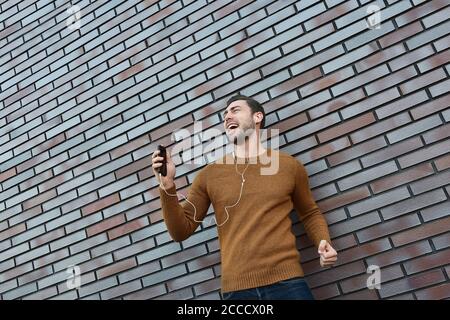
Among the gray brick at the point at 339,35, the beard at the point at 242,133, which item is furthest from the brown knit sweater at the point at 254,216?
the gray brick at the point at 339,35

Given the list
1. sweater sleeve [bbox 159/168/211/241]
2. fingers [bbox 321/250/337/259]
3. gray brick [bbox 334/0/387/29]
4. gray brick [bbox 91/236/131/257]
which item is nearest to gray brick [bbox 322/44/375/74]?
gray brick [bbox 334/0/387/29]

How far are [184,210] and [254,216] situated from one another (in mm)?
375

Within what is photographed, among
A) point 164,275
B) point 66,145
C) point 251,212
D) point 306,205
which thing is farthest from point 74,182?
point 306,205

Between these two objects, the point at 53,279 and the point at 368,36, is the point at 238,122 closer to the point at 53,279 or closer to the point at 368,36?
the point at 368,36

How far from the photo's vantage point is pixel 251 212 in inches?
77.0

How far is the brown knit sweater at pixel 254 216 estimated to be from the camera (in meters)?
1.86

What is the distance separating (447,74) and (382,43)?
38 centimetres

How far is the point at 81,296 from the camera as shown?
274cm

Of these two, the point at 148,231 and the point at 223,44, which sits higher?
the point at 223,44

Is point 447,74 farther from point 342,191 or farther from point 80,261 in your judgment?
point 80,261

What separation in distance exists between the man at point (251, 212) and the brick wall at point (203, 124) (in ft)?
0.84

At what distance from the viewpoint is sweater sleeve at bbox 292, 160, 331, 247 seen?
2.06m

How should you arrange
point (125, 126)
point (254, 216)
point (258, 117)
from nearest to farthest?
1. point (254, 216)
2. point (258, 117)
3. point (125, 126)

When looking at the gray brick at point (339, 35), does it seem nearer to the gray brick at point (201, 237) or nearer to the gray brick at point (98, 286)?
the gray brick at point (201, 237)
